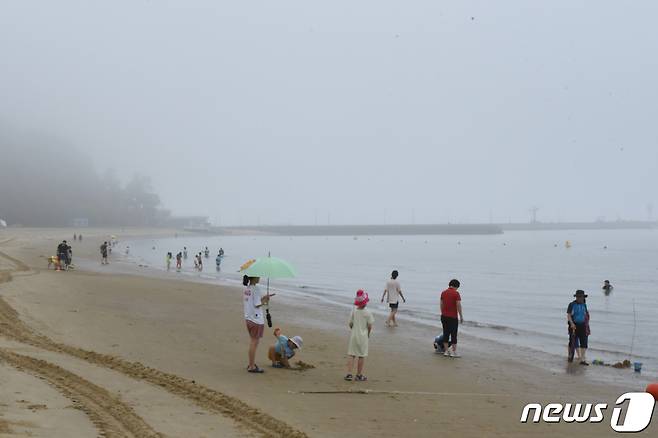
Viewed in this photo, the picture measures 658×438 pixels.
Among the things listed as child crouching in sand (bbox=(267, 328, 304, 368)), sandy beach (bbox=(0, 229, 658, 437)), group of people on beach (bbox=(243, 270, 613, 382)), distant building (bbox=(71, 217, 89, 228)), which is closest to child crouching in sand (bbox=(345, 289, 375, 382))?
group of people on beach (bbox=(243, 270, 613, 382))

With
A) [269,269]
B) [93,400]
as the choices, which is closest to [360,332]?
[269,269]

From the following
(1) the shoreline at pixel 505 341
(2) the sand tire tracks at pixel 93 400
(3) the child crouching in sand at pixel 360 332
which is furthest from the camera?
(1) the shoreline at pixel 505 341

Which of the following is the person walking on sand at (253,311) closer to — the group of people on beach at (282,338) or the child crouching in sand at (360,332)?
the group of people on beach at (282,338)

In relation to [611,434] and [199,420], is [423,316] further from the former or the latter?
[199,420]

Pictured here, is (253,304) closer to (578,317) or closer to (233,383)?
(233,383)

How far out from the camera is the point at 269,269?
1234cm

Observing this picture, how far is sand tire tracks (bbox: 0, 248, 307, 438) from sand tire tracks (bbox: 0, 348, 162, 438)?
101 centimetres

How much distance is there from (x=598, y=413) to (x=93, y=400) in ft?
24.7

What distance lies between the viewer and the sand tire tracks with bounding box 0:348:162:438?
23.4 feet

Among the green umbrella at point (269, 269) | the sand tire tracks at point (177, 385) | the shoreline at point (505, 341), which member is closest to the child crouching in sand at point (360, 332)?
the green umbrella at point (269, 269)

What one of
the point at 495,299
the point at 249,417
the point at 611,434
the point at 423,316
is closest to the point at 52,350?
the point at 249,417

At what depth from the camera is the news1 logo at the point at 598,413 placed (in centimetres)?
941

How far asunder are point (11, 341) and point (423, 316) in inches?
662

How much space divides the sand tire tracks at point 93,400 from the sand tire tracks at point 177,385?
39.9 inches
